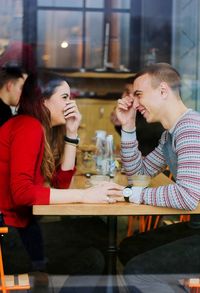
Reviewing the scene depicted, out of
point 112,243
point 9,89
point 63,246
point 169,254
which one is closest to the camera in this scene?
point 169,254

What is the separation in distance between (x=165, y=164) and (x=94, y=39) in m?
4.73

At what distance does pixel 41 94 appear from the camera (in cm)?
233

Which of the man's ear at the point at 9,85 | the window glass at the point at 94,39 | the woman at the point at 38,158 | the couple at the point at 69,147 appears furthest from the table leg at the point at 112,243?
the window glass at the point at 94,39

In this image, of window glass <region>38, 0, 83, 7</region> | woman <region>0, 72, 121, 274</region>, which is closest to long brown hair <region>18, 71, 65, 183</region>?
woman <region>0, 72, 121, 274</region>

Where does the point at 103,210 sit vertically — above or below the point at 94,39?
below

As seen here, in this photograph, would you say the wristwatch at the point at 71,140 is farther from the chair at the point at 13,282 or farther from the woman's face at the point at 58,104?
the chair at the point at 13,282

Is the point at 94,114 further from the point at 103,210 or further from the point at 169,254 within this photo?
the point at 103,210

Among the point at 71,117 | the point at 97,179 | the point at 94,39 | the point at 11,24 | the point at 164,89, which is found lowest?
the point at 97,179

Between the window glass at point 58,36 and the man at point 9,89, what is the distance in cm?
301

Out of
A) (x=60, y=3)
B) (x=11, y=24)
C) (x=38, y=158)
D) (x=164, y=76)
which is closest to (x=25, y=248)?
(x=38, y=158)

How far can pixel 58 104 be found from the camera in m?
2.38

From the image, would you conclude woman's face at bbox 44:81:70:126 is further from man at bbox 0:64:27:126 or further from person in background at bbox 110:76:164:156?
man at bbox 0:64:27:126

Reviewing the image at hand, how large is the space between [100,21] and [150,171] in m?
4.71

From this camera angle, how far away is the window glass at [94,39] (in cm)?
682
